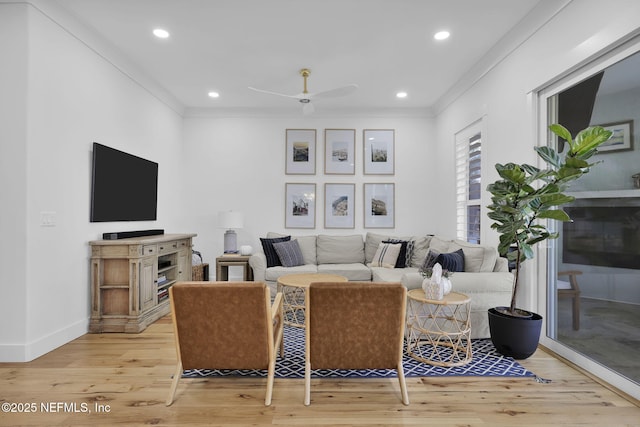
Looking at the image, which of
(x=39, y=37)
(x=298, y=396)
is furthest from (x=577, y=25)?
(x=39, y=37)

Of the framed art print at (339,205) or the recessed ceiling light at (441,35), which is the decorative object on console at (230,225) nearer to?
the framed art print at (339,205)

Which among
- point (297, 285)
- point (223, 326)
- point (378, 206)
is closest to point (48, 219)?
point (223, 326)

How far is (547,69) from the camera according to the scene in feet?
9.82

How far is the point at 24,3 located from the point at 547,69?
14.3 ft

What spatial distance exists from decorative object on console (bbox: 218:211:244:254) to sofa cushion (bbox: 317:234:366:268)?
1.28m

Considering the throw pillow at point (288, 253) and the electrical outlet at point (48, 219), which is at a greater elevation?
the electrical outlet at point (48, 219)

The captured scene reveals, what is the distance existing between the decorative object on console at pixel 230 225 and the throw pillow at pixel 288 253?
0.80 m

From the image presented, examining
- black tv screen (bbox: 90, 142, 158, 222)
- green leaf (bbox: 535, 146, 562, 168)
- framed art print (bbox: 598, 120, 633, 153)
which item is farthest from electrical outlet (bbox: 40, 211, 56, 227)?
framed art print (bbox: 598, 120, 633, 153)

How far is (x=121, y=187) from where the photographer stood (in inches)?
156

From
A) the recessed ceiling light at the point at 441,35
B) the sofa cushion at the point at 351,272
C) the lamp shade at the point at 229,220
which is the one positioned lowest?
the sofa cushion at the point at 351,272

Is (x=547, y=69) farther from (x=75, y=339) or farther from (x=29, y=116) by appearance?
(x=75, y=339)

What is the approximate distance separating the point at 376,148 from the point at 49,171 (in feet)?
14.3

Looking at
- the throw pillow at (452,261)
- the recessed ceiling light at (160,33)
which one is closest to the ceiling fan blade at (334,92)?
the recessed ceiling light at (160,33)

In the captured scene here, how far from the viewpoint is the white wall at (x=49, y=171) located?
2.78m
